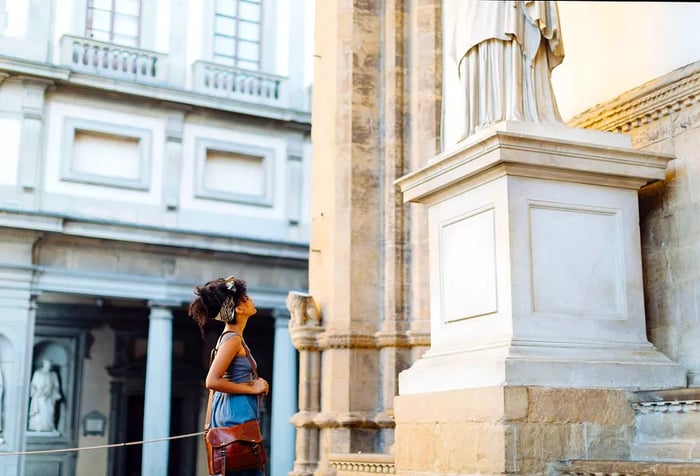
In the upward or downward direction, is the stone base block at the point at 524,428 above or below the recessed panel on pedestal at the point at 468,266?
below

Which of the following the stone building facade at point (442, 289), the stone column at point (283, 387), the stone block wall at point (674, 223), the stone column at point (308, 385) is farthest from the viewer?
the stone column at point (283, 387)

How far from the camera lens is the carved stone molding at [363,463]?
20.2 feet

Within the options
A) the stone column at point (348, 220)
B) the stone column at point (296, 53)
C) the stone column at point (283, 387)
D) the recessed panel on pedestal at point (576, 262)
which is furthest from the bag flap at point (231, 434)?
the stone column at point (283, 387)

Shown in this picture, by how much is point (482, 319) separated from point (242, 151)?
10.3 metres

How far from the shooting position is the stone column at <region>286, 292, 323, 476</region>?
7234 millimetres

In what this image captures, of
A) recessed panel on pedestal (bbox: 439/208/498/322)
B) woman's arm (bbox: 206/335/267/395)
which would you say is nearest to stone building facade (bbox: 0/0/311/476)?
recessed panel on pedestal (bbox: 439/208/498/322)

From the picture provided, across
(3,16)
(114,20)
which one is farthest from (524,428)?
(3,16)

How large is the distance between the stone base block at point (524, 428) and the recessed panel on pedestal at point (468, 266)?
0.42 metres

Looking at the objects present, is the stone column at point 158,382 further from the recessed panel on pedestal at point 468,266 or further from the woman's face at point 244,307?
the woman's face at point 244,307

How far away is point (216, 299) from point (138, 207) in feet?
32.3

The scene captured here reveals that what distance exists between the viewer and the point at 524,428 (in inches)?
174

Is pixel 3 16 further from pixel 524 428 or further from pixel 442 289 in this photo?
pixel 524 428

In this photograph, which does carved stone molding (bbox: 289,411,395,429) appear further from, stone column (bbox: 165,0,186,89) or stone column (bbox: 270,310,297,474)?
stone column (bbox: 270,310,297,474)

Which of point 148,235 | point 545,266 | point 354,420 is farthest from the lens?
point 148,235
